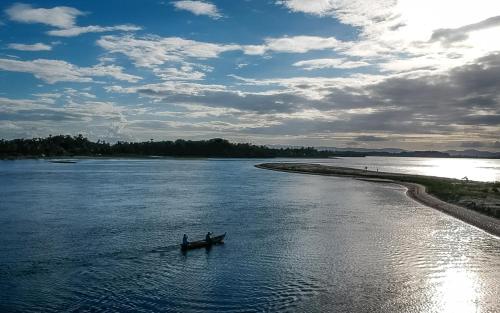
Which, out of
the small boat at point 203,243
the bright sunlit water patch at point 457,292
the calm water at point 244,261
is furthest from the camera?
the small boat at point 203,243

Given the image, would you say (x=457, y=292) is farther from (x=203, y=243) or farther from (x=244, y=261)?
(x=203, y=243)

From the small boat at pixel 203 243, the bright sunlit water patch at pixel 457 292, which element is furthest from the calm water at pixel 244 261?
the small boat at pixel 203 243

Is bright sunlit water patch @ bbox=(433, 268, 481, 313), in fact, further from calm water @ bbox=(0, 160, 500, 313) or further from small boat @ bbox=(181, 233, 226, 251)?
small boat @ bbox=(181, 233, 226, 251)

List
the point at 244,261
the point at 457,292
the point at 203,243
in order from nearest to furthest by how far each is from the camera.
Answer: the point at 457,292
the point at 244,261
the point at 203,243

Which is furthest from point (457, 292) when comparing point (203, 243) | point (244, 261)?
point (203, 243)

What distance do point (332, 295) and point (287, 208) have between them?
30695 mm

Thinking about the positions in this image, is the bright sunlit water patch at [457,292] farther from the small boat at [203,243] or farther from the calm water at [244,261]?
the small boat at [203,243]

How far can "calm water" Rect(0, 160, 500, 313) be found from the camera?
19922 millimetres

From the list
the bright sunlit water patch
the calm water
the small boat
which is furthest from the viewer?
the small boat

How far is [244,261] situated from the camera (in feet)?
87.9

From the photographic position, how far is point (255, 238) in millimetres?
33438

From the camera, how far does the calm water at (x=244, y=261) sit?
19.9 m

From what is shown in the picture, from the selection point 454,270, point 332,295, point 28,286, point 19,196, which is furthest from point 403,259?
point 19,196

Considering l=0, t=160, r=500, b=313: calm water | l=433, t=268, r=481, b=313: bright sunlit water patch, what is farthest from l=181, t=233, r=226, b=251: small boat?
l=433, t=268, r=481, b=313: bright sunlit water patch
